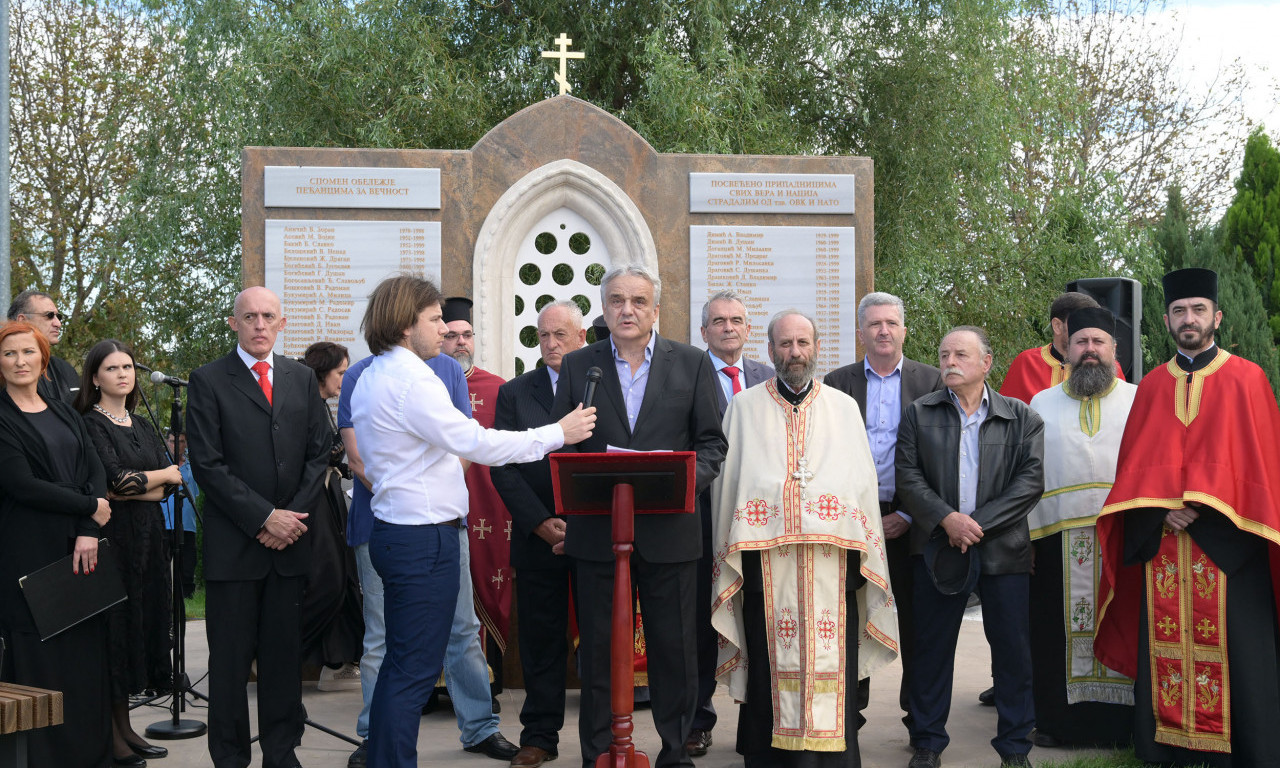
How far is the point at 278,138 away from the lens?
44.1ft

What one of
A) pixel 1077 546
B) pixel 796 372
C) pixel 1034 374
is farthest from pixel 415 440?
pixel 1034 374

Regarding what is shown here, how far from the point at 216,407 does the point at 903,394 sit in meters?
3.24

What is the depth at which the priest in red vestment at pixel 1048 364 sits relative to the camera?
22.4 ft

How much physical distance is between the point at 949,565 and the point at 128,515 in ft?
12.7

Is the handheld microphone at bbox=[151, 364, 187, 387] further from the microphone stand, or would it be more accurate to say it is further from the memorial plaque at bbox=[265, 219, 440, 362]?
the memorial plaque at bbox=[265, 219, 440, 362]

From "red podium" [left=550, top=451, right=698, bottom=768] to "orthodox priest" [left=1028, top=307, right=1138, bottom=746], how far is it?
2.41 meters

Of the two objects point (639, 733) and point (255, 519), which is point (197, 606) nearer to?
point (639, 733)

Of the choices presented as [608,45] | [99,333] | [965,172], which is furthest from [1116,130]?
[99,333]

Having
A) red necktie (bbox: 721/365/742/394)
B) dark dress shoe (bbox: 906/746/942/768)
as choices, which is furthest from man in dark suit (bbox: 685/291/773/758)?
dark dress shoe (bbox: 906/746/942/768)

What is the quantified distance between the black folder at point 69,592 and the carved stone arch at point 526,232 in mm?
3904

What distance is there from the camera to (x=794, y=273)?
30.1ft

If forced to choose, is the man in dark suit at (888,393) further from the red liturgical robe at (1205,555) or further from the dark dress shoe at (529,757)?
Result: the dark dress shoe at (529,757)

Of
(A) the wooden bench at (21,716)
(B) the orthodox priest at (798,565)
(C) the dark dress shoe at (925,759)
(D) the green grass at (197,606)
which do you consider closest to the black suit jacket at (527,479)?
(B) the orthodox priest at (798,565)

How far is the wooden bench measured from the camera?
4.44 metres
